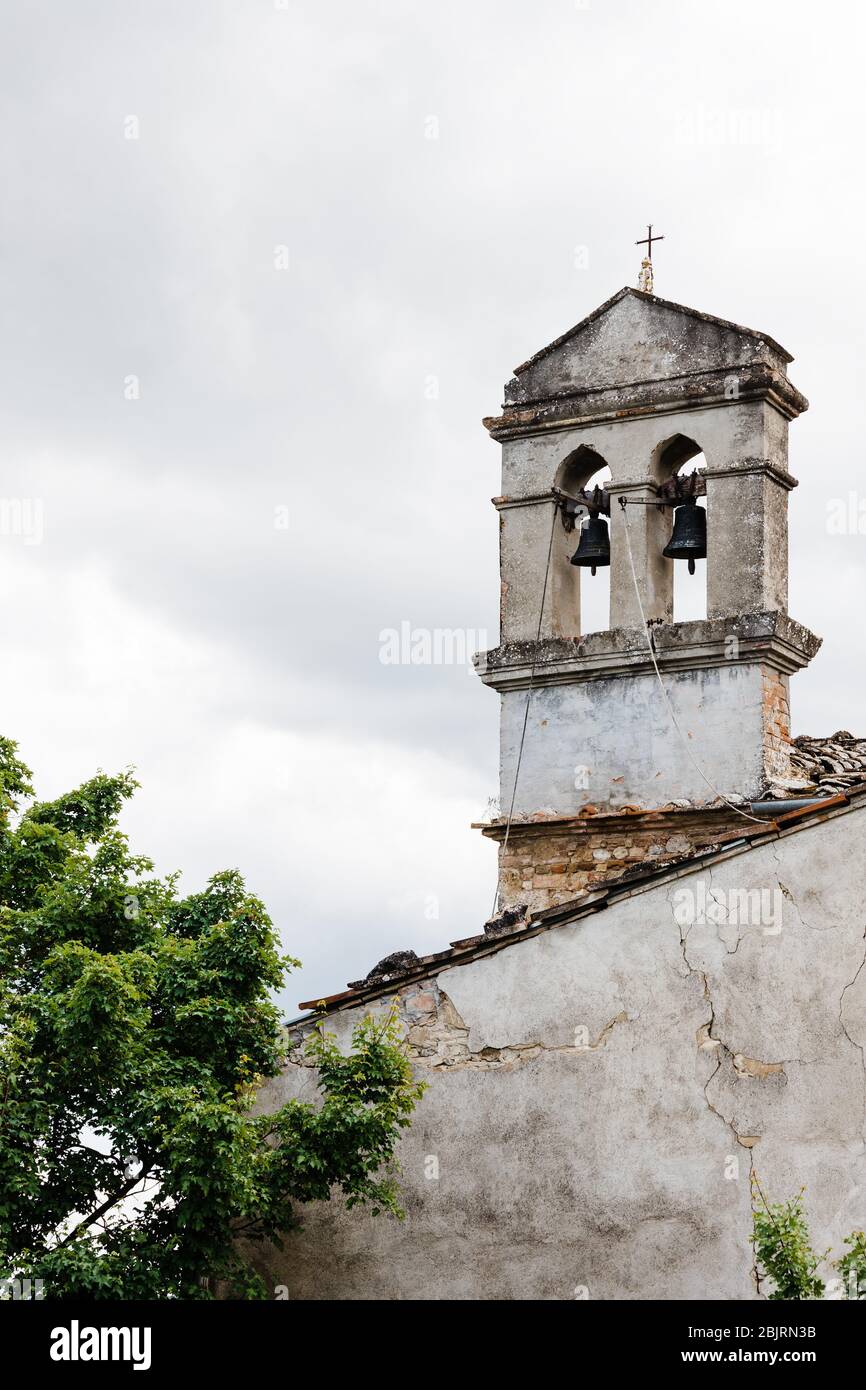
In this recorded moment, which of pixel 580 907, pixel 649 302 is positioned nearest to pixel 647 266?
pixel 649 302


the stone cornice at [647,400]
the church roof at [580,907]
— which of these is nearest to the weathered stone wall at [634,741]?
the stone cornice at [647,400]

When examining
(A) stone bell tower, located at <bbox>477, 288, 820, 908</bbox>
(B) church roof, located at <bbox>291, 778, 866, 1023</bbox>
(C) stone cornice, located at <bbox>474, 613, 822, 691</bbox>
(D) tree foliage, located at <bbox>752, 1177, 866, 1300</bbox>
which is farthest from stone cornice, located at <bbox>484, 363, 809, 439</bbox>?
(D) tree foliage, located at <bbox>752, 1177, 866, 1300</bbox>

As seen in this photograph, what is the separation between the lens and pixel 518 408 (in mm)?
15781

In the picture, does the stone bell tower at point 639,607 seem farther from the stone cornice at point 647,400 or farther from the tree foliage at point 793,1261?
the tree foliage at point 793,1261

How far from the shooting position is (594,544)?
15242 millimetres

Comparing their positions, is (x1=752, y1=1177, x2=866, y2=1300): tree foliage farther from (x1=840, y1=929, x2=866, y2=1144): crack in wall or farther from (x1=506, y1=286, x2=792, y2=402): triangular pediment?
(x1=506, y1=286, x2=792, y2=402): triangular pediment

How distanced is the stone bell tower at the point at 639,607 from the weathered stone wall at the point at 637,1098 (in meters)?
3.19

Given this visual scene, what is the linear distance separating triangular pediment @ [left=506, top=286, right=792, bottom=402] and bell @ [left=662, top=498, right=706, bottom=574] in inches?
41.9

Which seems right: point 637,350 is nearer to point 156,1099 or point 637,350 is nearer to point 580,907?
point 580,907

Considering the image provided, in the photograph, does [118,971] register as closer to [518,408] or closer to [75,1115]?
[75,1115]

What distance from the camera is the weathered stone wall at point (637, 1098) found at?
10305 millimetres

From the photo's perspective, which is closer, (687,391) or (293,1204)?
(293,1204)
